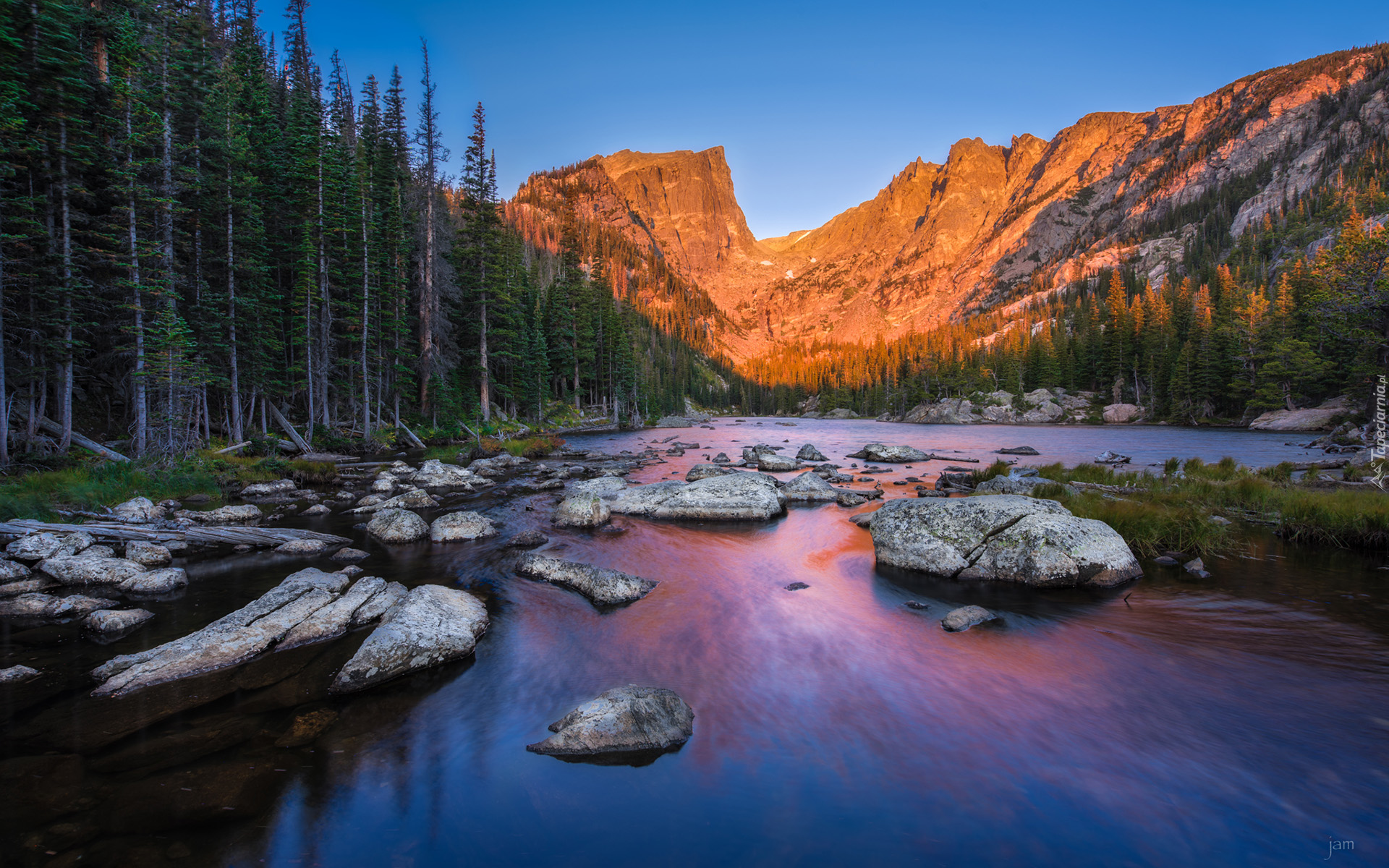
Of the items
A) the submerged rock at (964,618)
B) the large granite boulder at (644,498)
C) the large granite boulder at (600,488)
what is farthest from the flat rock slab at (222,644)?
the submerged rock at (964,618)

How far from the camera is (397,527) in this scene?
13062 millimetres

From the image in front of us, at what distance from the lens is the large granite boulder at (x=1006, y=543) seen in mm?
9961

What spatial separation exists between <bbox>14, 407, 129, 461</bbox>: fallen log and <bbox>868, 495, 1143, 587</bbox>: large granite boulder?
929 inches

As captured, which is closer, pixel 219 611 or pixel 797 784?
pixel 797 784

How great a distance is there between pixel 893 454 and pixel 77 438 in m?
35.5

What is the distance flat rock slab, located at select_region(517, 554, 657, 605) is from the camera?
32.0ft

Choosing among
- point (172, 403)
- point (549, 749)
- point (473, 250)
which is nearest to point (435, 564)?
point (549, 749)

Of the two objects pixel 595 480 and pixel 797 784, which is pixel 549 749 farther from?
pixel 595 480

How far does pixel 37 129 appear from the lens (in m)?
14.8

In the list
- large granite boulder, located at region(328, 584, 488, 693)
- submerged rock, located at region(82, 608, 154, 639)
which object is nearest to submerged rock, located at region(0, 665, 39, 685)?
submerged rock, located at region(82, 608, 154, 639)

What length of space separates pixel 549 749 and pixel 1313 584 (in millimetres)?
14091

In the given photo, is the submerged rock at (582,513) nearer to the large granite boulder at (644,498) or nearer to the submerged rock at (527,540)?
the large granite boulder at (644,498)

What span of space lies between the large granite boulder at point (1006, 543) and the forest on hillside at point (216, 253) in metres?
22.4

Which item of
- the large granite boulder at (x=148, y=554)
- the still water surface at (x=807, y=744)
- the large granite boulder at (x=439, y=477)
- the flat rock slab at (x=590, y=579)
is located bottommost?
the still water surface at (x=807, y=744)
